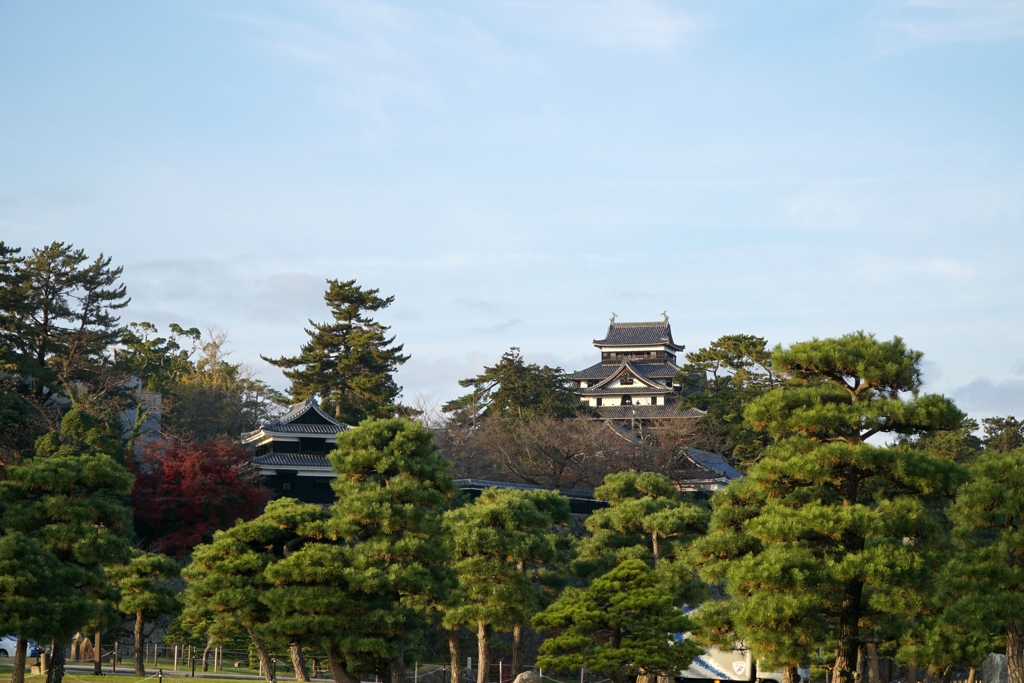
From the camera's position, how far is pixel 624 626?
22062 millimetres

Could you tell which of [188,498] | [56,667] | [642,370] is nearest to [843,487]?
[56,667]

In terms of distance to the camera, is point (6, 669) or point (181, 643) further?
point (181, 643)

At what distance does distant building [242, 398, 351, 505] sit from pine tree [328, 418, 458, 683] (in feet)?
62.8

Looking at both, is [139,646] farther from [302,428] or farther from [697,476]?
[697,476]

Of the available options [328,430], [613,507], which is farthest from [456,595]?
[328,430]

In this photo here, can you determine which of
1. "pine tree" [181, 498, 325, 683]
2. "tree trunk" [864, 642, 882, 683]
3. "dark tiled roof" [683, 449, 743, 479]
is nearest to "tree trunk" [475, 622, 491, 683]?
"pine tree" [181, 498, 325, 683]

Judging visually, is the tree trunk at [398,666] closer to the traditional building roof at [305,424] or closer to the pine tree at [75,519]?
the pine tree at [75,519]

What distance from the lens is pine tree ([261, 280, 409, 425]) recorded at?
53375 mm

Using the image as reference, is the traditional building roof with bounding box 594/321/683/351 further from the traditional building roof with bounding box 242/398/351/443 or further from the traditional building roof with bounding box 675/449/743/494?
the traditional building roof with bounding box 242/398/351/443

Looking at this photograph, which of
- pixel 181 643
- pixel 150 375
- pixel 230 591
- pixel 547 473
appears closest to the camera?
pixel 230 591

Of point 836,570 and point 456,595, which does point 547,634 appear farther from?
point 836,570

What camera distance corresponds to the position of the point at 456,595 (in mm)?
23516

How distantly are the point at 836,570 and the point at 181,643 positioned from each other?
19099 mm

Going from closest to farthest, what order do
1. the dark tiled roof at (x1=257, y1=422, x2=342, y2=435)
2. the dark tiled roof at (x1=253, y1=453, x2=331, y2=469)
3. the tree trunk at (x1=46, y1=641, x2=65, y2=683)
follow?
the tree trunk at (x1=46, y1=641, x2=65, y2=683) < the dark tiled roof at (x1=253, y1=453, x2=331, y2=469) < the dark tiled roof at (x1=257, y1=422, x2=342, y2=435)
